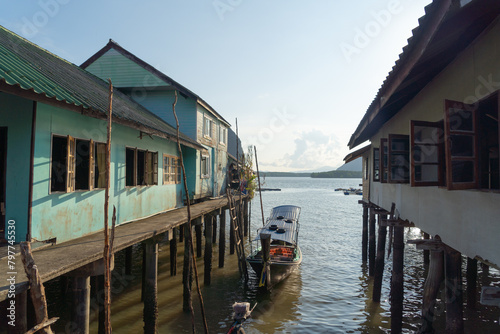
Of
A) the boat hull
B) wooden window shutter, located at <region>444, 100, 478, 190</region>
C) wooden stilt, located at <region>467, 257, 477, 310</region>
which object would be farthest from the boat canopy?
wooden window shutter, located at <region>444, 100, 478, 190</region>

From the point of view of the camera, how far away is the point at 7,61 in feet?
21.3

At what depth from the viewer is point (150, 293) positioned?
27.5 feet

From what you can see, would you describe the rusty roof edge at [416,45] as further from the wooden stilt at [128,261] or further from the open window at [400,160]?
the wooden stilt at [128,261]

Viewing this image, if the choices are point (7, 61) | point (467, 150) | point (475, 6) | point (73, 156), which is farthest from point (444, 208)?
point (7, 61)

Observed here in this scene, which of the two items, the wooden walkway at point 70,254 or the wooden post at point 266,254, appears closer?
the wooden walkway at point 70,254

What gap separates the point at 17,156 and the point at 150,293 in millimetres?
4396

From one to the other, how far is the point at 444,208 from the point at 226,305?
25.1 feet

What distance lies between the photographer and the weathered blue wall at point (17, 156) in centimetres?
618

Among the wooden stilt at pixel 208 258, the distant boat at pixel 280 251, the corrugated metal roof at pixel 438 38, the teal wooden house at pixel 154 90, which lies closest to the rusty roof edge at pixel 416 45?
the corrugated metal roof at pixel 438 38

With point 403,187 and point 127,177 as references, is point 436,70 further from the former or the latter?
point 127,177

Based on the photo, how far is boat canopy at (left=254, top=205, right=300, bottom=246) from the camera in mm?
14030

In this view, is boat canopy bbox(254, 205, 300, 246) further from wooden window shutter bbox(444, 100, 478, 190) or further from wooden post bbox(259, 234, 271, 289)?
wooden window shutter bbox(444, 100, 478, 190)

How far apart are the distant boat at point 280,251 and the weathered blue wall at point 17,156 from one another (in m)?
7.57

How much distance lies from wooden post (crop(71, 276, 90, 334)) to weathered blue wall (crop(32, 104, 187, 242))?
162 centimetres
